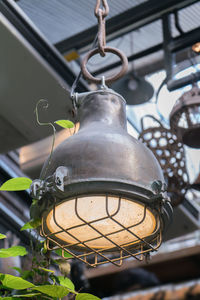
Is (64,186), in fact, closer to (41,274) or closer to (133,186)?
(133,186)

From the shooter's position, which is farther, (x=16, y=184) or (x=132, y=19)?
(x=132, y=19)

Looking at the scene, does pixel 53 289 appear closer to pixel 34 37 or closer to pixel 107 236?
pixel 107 236

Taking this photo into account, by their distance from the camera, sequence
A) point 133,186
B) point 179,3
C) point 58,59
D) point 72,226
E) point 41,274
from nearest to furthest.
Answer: point 133,186, point 72,226, point 41,274, point 58,59, point 179,3

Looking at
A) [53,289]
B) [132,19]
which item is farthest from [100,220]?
[132,19]

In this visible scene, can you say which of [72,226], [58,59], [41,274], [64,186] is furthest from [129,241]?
[58,59]

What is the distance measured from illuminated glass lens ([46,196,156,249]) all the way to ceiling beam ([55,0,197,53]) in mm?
2454

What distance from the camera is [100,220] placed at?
4.30 feet

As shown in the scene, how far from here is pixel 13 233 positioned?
3355 mm

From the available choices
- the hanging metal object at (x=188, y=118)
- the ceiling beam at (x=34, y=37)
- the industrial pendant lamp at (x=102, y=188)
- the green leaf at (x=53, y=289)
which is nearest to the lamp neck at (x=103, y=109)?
the industrial pendant lamp at (x=102, y=188)

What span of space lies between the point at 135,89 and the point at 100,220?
263 cm

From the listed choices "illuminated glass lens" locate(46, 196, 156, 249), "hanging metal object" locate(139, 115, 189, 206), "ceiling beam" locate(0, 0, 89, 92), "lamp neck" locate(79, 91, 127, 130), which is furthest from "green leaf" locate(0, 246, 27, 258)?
"hanging metal object" locate(139, 115, 189, 206)

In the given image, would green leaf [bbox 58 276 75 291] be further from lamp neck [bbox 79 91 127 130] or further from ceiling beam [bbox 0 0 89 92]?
ceiling beam [bbox 0 0 89 92]

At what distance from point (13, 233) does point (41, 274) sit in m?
1.68

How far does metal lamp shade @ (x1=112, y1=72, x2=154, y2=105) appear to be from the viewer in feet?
12.7
